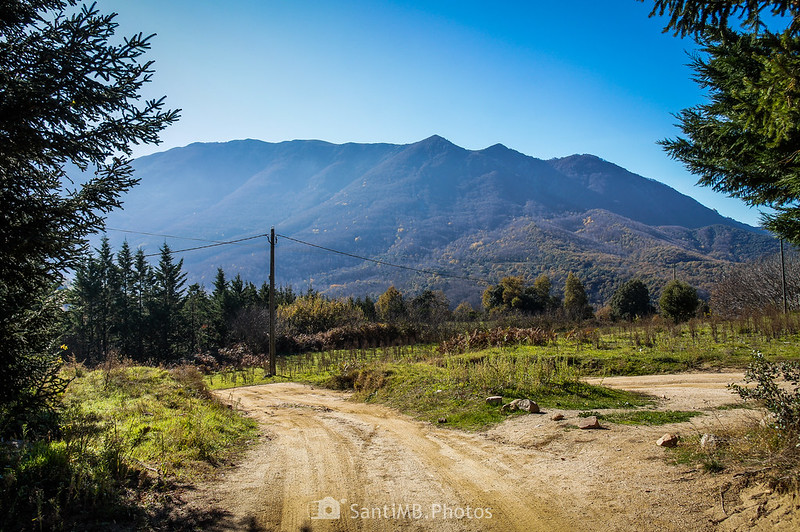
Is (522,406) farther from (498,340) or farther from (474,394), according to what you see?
(498,340)

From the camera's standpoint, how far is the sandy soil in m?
4.08

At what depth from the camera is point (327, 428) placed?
8.80 meters

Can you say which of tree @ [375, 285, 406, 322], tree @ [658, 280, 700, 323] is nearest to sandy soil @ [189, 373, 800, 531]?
tree @ [658, 280, 700, 323]

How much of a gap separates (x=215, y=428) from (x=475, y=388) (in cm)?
546

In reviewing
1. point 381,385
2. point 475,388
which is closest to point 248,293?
point 381,385

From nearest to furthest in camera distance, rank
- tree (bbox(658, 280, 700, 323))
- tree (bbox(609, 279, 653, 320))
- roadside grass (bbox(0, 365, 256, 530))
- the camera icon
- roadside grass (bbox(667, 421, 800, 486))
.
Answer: roadside grass (bbox(667, 421, 800, 486))
roadside grass (bbox(0, 365, 256, 530))
the camera icon
tree (bbox(658, 280, 700, 323))
tree (bbox(609, 279, 653, 320))

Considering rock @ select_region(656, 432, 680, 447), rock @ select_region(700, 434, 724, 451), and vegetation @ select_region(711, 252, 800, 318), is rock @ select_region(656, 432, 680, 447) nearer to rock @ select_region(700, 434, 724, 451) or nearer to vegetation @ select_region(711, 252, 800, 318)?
rock @ select_region(700, 434, 724, 451)

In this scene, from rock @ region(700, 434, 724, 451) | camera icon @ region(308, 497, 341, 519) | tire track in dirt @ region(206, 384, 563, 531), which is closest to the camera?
tire track in dirt @ region(206, 384, 563, 531)

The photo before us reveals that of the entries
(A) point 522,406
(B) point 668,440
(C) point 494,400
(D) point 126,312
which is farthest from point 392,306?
(B) point 668,440

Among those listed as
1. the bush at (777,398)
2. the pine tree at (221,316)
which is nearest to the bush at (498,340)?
the bush at (777,398)

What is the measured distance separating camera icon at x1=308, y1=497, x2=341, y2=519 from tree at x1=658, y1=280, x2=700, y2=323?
27.4 meters

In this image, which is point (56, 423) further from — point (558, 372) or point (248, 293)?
point (248, 293)

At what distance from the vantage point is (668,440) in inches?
220

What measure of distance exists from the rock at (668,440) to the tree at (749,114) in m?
3.25
